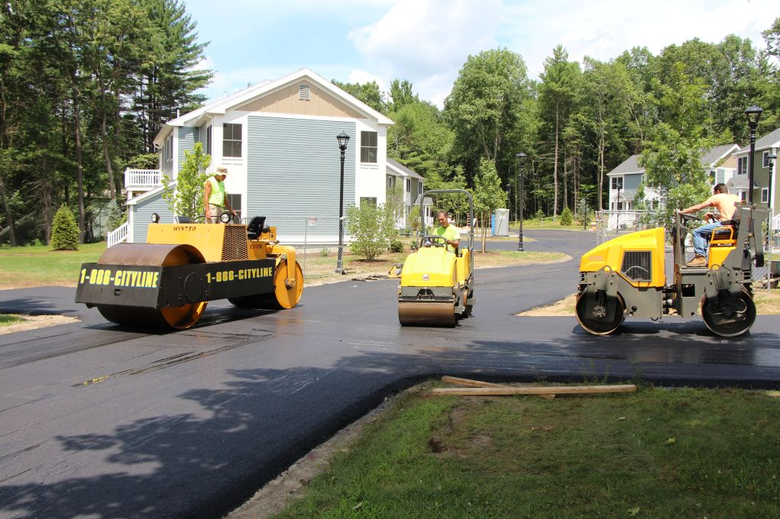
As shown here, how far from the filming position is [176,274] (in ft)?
33.1

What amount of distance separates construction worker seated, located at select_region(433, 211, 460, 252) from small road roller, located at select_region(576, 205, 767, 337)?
2.26 meters

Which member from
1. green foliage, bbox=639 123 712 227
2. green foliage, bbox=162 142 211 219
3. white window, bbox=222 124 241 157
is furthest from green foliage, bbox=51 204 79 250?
green foliage, bbox=639 123 712 227

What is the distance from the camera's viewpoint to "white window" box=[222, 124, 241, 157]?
31031 millimetres

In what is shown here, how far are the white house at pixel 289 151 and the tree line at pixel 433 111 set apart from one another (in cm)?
603

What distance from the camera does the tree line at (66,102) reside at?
42438 mm

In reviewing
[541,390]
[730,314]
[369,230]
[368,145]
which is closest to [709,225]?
[730,314]

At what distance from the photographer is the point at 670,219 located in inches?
710

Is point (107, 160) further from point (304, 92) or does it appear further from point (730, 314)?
point (730, 314)

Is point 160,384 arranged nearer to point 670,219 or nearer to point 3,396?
point 3,396

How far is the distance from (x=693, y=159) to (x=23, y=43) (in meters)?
41.7

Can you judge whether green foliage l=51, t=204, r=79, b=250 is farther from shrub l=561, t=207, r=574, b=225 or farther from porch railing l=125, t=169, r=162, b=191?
shrub l=561, t=207, r=574, b=225

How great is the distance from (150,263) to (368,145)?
79.4 ft

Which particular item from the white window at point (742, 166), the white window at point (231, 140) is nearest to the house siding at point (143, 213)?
the white window at point (231, 140)

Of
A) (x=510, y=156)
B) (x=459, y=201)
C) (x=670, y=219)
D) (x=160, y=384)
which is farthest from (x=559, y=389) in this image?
(x=510, y=156)
